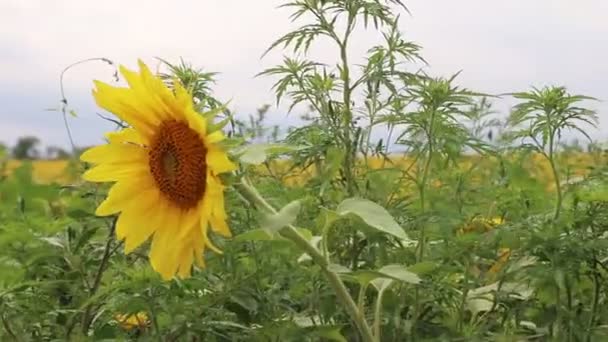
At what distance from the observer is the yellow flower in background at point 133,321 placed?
102 cm

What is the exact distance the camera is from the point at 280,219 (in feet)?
2.40

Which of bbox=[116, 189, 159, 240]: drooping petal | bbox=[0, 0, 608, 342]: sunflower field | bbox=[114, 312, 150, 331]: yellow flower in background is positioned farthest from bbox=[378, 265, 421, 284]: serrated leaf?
bbox=[114, 312, 150, 331]: yellow flower in background


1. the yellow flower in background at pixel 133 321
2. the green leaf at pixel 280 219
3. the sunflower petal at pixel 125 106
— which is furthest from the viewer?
the yellow flower in background at pixel 133 321

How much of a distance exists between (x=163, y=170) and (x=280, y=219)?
0.45ft

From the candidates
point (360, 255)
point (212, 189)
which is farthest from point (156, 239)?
point (360, 255)

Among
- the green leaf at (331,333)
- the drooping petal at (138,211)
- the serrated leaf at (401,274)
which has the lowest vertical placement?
the green leaf at (331,333)

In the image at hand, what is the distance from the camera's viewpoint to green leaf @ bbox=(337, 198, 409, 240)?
2.50 ft

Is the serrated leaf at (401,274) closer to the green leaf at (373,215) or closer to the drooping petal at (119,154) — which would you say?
the green leaf at (373,215)

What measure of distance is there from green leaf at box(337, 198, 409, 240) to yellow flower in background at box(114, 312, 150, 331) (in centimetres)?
30

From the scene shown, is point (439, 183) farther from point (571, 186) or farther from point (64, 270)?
point (64, 270)

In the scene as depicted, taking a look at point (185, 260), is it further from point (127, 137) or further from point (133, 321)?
point (133, 321)

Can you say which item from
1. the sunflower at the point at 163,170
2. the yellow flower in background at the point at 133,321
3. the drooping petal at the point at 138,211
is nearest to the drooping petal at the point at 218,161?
the sunflower at the point at 163,170

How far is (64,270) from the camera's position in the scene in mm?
1104

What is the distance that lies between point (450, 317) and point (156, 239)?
0.95 ft
